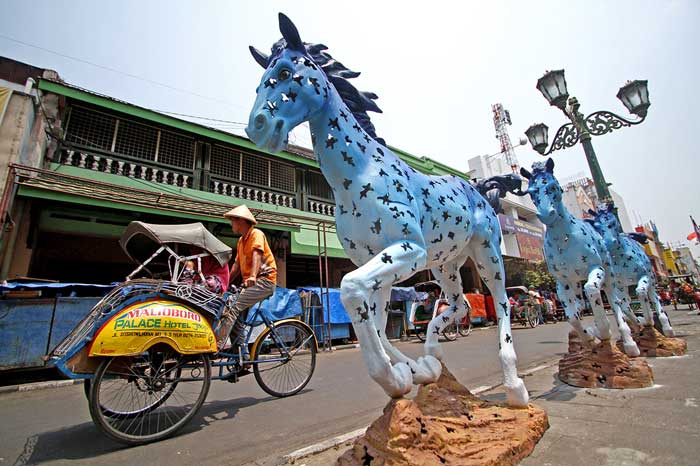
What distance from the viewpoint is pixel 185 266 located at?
4148mm

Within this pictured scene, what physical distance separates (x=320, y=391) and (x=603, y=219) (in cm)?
466

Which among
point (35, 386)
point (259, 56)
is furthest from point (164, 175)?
point (259, 56)

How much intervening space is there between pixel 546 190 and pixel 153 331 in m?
4.00

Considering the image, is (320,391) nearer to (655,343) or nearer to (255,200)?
(655,343)

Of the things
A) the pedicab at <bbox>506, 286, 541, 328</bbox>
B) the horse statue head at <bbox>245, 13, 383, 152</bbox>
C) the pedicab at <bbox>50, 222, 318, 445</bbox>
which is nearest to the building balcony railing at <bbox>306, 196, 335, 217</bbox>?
the pedicab at <bbox>50, 222, 318, 445</bbox>

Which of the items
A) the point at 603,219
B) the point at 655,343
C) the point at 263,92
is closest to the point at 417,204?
the point at 263,92

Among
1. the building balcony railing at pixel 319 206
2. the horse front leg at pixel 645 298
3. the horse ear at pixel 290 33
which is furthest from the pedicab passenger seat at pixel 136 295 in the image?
the building balcony railing at pixel 319 206

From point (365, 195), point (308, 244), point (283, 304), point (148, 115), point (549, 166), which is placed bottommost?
point (365, 195)

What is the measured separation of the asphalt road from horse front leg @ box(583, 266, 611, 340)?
53.4 inches

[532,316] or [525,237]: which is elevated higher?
[525,237]

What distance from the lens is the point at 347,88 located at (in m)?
2.05

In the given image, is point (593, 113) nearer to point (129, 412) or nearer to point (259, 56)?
point (259, 56)

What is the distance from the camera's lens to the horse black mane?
6.57 feet

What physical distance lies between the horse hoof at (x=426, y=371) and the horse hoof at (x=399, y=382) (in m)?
0.21
